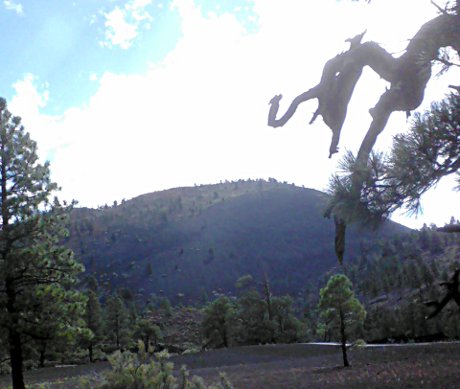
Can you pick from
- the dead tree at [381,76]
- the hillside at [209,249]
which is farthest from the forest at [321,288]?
the hillside at [209,249]

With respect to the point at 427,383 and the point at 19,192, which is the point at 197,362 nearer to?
the point at 19,192

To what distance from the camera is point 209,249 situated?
166125mm

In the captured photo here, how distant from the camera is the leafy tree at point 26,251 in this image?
53.8ft

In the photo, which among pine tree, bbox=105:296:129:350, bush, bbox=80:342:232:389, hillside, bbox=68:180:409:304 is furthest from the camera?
hillside, bbox=68:180:409:304

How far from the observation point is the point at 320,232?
7210 inches

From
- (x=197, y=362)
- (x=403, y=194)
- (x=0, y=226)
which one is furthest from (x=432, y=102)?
(x=197, y=362)

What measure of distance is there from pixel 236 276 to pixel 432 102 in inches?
6148

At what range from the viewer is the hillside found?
153750 mm

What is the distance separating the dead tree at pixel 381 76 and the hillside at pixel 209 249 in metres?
134

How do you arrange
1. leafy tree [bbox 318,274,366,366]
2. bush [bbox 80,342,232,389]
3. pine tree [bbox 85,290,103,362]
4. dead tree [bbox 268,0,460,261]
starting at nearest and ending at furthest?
dead tree [bbox 268,0,460,261]
bush [bbox 80,342,232,389]
leafy tree [bbox 318,274,366,366]
pine tree [bbox 85,290,103,362]

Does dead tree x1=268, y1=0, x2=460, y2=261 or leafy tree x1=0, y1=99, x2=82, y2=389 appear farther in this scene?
leafy tree x1=0, y1=99, x2=82, y2=389

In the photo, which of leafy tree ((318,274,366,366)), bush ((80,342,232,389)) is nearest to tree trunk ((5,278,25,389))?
bush ((80,342,232,389))

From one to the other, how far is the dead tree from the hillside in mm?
133745

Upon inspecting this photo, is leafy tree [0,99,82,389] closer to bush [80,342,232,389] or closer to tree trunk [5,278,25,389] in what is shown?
tree trunk [5,278,25,389]
